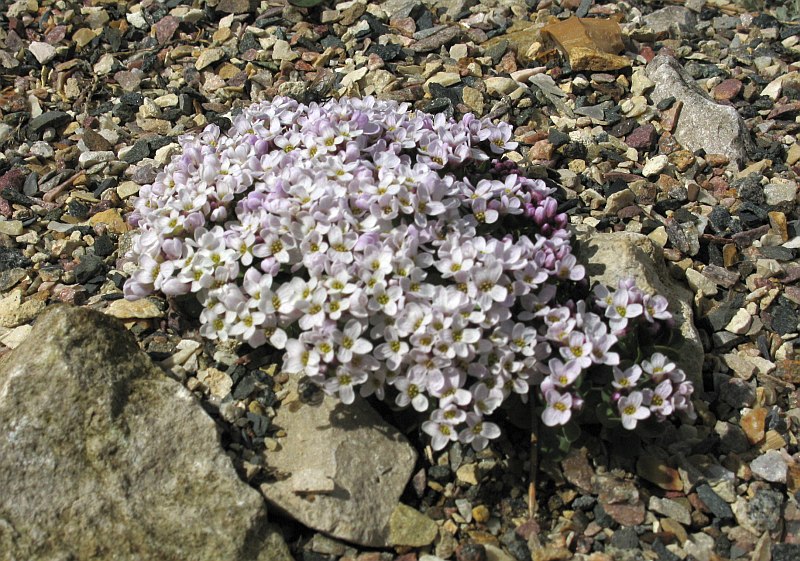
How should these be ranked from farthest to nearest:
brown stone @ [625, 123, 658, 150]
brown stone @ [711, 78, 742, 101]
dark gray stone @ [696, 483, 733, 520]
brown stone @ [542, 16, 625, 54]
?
brown stone @ [542, 16, 625, 54]
brown stone @ [711, 78, 742, 101]
brown stone @ [625, 123, 658, 150]
dark gray stone @ [696, 483, 733, 520]

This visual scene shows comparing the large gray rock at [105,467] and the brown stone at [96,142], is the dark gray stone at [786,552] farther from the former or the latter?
the brown stone at [96,142]

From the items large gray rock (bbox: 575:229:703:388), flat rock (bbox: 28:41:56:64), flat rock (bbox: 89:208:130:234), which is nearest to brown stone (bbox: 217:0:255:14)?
flat rock (bbox: 28:41:56:64)

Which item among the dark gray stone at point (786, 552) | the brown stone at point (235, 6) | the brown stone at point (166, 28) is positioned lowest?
the dark gray stone at point (786, 552)

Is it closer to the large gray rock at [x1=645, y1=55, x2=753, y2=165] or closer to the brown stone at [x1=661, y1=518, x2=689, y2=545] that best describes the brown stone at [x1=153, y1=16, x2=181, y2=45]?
the large gray rock at [x1=645, y1=55, x2=753, y2=165]

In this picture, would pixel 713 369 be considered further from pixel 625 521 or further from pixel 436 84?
pixel 436 84

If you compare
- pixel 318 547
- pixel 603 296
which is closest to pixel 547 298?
pixel 603 296

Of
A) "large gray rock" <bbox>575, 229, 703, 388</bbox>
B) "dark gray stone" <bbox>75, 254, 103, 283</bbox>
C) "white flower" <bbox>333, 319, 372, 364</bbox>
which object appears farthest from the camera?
"dark gray stone" <bbox>75, 254, 103, 283</bbox>

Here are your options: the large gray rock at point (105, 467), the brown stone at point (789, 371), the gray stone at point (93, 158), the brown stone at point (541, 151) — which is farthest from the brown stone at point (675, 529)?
the gray stone at point (93, 158)
